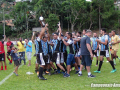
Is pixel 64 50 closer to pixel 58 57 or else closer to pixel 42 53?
pixel 58 57

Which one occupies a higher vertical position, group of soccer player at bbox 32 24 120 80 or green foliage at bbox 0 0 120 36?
green foliage at bbox 0 0 120 36

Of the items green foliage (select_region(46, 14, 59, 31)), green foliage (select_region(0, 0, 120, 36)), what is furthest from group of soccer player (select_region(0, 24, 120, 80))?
green foliage (select_region(0, 0, 120, 36))

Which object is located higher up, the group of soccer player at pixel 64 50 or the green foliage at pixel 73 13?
the green foliage at pixel 73 13

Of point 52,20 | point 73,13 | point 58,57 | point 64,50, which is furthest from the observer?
point 73,13

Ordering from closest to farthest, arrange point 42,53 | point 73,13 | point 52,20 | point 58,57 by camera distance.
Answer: point 42,53 → point 58,57 → point 52,20 → point 73,13

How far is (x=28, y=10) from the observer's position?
51562mm

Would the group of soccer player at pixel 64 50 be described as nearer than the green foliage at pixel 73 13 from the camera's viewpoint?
Yes

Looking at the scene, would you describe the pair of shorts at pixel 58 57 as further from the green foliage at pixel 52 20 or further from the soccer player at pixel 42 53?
the green foliage at pixel 52 20

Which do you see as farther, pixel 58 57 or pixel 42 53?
pixel 58 57

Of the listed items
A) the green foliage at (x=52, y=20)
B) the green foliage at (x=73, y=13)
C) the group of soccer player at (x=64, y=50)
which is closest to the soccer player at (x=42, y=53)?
the group of soccer player at (x=64, y=50)

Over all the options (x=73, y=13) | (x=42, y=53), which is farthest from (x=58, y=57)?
(x=73, y=13)

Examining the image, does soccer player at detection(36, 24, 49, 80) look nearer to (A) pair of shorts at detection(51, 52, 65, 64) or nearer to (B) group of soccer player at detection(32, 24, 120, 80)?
(B) group of soccer player at detection(32, 24, 120, 80)

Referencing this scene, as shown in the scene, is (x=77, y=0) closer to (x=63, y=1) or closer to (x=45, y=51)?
(x=63, y=1)

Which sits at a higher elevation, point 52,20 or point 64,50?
point 52,20
